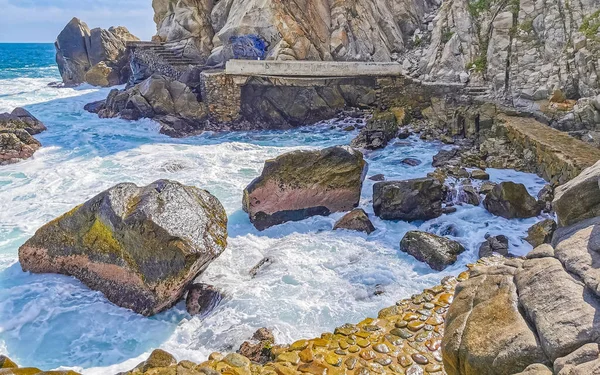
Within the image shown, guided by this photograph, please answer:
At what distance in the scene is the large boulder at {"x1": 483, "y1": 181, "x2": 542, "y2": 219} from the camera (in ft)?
30.2

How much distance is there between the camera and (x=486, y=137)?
47.4 feet

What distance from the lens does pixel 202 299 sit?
6.91m

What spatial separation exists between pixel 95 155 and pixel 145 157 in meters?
2.22

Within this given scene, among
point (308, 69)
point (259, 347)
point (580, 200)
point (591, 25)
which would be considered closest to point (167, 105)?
point (308, 69)

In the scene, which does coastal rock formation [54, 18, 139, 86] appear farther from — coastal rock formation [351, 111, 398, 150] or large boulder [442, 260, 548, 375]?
large boulder [442, 260, 548, 375]

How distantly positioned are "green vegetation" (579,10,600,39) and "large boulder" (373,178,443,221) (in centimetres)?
969

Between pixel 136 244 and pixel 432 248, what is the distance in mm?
Result: 5218

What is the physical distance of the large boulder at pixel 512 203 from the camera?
362 inches

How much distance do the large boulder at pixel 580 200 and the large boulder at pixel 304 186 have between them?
5966mm

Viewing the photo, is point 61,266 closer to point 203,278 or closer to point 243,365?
point 203,278

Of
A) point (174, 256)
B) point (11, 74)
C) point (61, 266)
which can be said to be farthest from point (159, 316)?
point (11, 74)

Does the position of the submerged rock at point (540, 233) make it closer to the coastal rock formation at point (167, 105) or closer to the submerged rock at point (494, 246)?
the submerged rock at point (494, 246)

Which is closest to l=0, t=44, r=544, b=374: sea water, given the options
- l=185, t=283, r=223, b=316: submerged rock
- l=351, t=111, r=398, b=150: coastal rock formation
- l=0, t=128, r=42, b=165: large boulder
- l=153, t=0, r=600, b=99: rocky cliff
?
l=185, t=283, r=223, b=316: submerged rock

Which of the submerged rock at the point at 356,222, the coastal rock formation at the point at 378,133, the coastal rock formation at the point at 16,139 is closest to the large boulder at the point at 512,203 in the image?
the submerged rock at the point at 356,222
